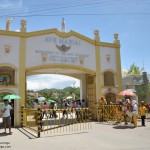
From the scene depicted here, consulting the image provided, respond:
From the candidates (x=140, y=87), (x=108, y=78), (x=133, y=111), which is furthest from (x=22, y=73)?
(x=140, y=87)

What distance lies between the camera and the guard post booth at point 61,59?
16550mm

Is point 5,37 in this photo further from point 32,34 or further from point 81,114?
point 81,114

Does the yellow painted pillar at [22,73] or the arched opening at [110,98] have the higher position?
the yellow painted pillar at [22,73]

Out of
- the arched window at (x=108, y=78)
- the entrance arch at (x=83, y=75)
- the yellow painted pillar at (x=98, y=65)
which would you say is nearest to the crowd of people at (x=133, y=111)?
the yellow painted pillar at (x=98, y=65)

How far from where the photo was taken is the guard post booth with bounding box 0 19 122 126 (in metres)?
16.5

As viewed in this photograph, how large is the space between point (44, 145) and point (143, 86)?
17215 mm

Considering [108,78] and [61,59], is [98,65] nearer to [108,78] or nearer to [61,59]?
[108,78]

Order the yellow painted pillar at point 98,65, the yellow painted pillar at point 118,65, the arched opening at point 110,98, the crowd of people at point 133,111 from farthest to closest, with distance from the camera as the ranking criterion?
1. the yellow painted pillar at point 118,65
2. the arched opening at point 110,98
3. the yellow painted pillar at point 98,65
4. the crowd of people at point 133,111

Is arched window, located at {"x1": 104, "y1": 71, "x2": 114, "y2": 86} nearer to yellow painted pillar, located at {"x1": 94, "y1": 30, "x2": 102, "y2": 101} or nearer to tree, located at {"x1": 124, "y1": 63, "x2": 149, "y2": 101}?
yellow painted pillar, located at {"x1": 94, "y1": 30, "x2": 102, "y2": 101}

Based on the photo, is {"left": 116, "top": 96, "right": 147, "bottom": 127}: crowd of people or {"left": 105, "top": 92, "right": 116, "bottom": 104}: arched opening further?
{"left": 105, "top": 92, "right": 116, "bottom": 104}: arched opening

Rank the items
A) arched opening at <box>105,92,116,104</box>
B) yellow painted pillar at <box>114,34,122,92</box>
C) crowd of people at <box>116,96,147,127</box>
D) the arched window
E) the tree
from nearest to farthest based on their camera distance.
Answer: crowd of people at <box>116,96,147,127</box>, arched opening at <box>105,92,116,104</box>, yellow painted pillar at <box>114,34,122,92</box>, the arched window, the tree

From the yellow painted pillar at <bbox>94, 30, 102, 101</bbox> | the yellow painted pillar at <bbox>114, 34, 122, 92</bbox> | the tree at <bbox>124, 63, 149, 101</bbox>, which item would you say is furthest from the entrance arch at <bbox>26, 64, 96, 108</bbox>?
the tree at <bbox>124, 63, 149, 101</bbox>

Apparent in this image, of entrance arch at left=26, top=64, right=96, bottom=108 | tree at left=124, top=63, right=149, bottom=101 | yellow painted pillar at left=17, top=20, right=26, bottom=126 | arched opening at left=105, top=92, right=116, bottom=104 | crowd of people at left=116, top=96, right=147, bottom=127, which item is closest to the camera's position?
crowd of people at left=116, top=96, right=147, bottom=127

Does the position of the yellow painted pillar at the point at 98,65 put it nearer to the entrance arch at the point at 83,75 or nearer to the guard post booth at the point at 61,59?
the guard post booth at the point at 61,59
